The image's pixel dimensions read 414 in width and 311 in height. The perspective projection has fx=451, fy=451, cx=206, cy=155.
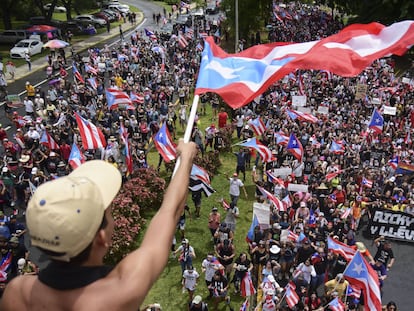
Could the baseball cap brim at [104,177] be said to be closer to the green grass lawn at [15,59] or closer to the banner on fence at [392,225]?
the banner on fence at [392,225]

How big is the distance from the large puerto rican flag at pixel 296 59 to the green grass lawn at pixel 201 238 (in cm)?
807

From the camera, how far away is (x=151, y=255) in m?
1.85

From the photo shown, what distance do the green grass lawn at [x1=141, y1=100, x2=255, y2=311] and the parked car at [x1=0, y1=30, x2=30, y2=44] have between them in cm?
2727

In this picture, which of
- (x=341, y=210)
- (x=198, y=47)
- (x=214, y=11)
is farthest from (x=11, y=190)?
(x=214, y=11)

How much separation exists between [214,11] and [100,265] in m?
64.2

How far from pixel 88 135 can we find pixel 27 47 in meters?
26.8

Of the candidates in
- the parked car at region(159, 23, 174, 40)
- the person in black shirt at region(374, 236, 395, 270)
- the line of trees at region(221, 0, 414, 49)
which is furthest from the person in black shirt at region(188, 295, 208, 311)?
the parked car at region(159, 23, 174, 40)

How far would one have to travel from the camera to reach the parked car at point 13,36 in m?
42.4

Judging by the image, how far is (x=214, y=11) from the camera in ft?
206

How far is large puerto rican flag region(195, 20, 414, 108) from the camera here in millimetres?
→ 6324

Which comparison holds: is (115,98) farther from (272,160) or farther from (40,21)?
(40,21)

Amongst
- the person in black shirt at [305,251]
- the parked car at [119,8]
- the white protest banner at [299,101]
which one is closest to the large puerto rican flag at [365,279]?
the person in black shirt at [305,251]

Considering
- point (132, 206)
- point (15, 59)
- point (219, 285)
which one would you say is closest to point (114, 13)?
point (15, 59)

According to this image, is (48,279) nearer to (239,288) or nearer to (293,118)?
(239,288)
